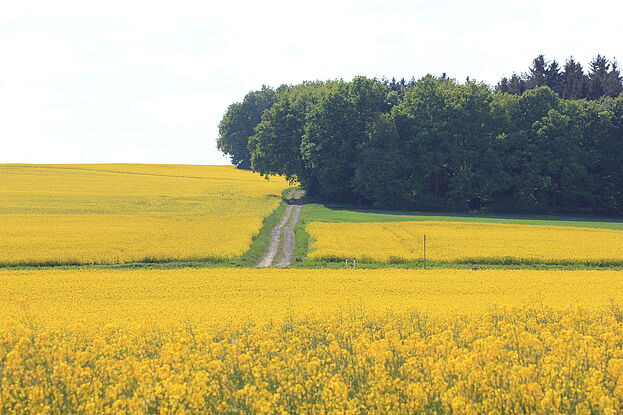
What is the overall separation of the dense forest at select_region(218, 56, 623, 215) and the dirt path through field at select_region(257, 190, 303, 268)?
1202cm

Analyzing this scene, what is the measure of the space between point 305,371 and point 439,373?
2783 millimetres

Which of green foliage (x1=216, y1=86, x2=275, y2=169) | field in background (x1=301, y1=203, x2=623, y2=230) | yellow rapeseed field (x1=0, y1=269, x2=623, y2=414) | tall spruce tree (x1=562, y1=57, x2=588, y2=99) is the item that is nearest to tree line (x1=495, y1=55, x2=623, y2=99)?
tall spruce tree (x1=562, y1=57, x2=588, y2=99)

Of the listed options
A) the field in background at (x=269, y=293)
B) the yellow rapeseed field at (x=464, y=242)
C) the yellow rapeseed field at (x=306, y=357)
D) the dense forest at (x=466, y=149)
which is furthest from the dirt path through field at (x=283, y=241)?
the yellow rapeseed field at (x=306, y=357)

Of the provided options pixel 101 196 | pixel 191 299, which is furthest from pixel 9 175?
pixel 191 299

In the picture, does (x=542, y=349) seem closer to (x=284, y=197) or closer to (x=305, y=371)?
(x=305, y=371)

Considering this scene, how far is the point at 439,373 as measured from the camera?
11.6 meters

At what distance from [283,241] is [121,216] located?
2239 cm

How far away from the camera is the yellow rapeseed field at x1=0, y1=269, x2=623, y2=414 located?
1105 centimetres

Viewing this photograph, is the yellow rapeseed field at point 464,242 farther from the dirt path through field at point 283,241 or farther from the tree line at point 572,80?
the tree line at point 572,80

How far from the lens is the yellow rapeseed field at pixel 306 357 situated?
36.2 ft

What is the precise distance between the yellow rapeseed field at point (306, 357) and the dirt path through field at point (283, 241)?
15.7 meters

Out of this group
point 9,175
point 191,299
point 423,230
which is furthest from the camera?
point 9,175

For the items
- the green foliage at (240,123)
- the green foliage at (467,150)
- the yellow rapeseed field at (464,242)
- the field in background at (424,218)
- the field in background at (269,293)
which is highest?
the green foliage at (240,123)

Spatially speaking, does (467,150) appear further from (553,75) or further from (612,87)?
(553,75)
